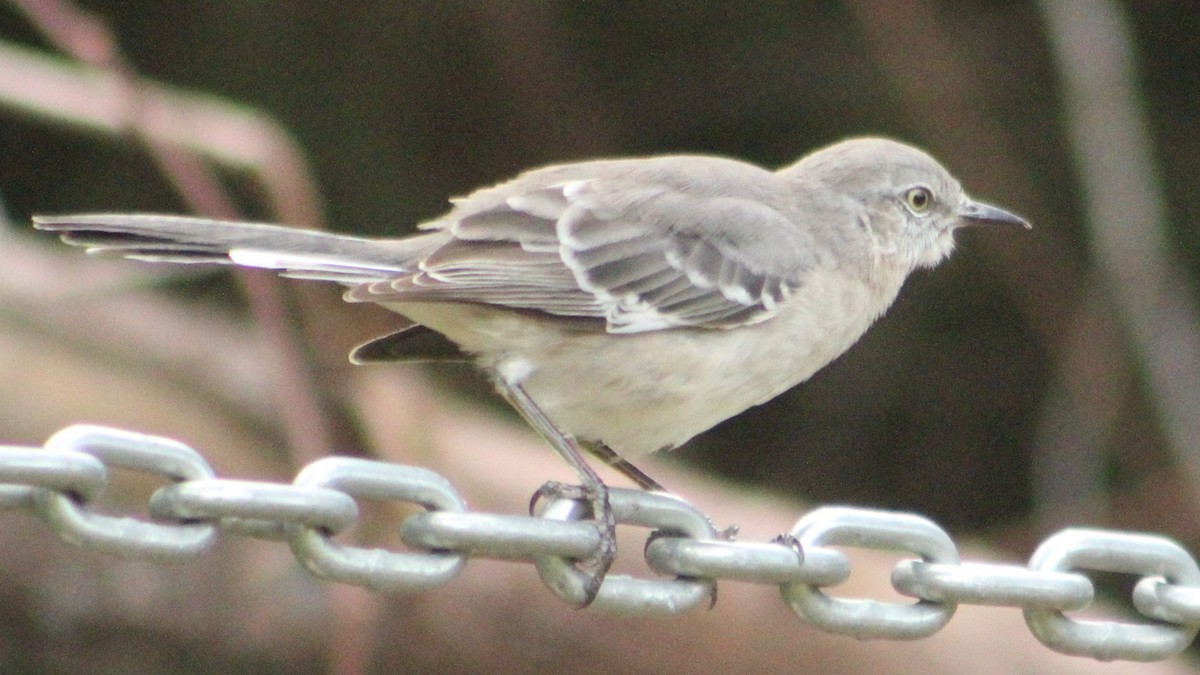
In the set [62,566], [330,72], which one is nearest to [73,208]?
[330,72]

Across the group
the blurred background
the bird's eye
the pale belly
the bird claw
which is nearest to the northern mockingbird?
the pale belly

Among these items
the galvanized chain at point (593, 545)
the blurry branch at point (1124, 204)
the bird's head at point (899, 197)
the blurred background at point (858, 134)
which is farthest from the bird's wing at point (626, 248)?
the blurry branch at point (1124, 204)

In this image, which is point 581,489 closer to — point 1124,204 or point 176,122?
point 176,122

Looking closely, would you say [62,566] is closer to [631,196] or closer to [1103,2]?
[631,196]

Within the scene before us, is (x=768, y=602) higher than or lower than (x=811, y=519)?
higher

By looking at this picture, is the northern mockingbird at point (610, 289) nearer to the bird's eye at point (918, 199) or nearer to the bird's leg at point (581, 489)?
the bird's leg at point (581, 489)

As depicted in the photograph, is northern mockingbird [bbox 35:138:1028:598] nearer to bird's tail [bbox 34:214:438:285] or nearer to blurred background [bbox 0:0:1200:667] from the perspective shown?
bird's tail [bbox 34:214:438:285]
